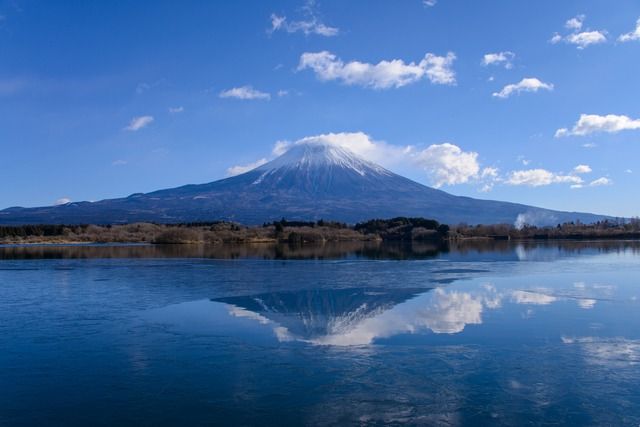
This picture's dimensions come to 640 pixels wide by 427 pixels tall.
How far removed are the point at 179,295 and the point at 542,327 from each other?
29.1 ft

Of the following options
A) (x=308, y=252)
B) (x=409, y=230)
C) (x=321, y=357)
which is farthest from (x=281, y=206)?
(x=321, y=357)

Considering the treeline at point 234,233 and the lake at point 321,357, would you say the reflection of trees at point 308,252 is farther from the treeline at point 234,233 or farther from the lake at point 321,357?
the treeline at point 234,233

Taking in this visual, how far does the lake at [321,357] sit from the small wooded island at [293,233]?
56.8 metres

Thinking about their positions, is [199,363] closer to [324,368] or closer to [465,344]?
[324,368]

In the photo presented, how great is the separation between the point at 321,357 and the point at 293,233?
65093 millimetres

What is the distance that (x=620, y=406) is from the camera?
579cm

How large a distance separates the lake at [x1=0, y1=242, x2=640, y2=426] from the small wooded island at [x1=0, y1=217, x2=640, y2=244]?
56775 millimetres

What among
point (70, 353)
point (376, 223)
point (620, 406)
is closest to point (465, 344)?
point (620, 406)

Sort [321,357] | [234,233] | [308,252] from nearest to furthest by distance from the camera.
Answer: [321,357]
[308,252]
[234,233]

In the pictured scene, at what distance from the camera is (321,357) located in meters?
7.81

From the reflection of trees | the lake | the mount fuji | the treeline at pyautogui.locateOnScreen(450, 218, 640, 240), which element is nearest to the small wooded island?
the treeline at pyautogui.locateOnScreen(450, 218, 640, 240)

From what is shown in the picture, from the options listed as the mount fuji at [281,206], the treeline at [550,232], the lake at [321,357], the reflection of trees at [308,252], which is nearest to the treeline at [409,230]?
the treeline at [550,232]

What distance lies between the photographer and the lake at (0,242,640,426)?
5.70 meters

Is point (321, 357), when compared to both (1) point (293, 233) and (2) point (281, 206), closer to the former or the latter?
(1) point (293, 233)
